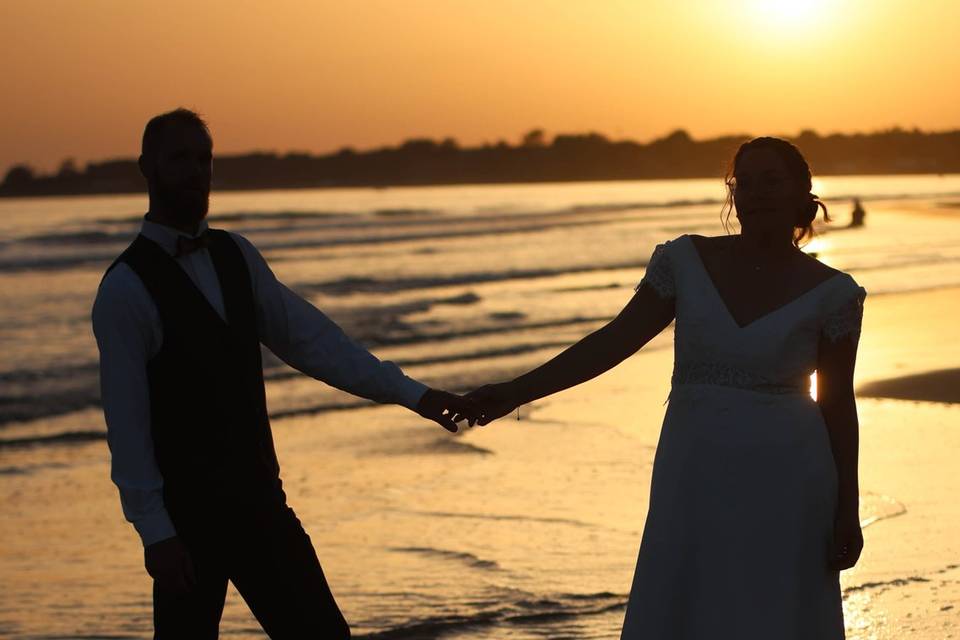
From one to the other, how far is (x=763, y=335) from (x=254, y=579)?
162 centimetres

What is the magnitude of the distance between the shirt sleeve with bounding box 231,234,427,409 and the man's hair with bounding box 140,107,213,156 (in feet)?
1.37

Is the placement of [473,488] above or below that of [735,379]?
below

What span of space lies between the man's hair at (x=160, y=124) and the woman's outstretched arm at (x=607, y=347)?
1345 millimetres

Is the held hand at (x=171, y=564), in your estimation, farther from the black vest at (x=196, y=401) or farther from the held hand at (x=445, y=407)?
the held hand at (x=445, y=407)

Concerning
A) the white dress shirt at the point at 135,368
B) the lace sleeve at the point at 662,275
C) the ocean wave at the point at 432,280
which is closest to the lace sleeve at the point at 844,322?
the lace sleeve at the point at 662,275

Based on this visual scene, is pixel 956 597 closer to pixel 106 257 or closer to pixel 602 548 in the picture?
pixel 602 548

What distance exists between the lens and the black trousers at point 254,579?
407 centimetres

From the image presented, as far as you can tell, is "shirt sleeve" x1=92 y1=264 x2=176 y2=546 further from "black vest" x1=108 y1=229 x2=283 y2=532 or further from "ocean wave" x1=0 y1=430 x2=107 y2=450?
"ocean wave" x1=0 y1=430 x2=107 y2=450

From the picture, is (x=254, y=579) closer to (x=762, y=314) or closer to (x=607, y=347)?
(x=607, y=347)

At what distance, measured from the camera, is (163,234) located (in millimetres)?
4094

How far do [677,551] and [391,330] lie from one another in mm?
19587

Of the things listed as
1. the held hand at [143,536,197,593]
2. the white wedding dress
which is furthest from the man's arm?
the white wedding dress

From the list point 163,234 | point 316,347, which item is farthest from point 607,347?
point 163,234

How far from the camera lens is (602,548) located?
26.8 feet
